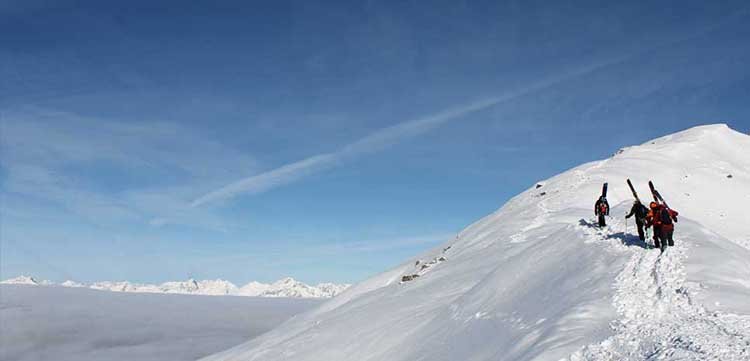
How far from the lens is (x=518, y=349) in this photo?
1311cm

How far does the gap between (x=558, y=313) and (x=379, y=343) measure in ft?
35.8

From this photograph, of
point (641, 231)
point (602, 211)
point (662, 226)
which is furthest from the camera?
point (602, 211)

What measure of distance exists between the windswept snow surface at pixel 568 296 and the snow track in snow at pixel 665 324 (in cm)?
3

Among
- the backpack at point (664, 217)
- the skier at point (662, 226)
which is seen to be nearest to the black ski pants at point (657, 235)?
the skier at point (662, 226)

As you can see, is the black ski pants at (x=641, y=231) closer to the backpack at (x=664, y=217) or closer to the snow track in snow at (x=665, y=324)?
the backpack at (x=664, y=217)

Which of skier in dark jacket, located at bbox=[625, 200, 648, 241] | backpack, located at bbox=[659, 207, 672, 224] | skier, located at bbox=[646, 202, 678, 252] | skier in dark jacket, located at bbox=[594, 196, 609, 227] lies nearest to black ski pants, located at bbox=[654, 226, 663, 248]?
skier, located at bbox=[646, 202, 678, 252]

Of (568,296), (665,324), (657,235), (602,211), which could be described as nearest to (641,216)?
(657,235)

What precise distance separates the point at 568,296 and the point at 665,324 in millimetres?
3958

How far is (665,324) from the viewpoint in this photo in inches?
443

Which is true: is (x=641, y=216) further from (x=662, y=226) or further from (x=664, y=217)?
(x=662, y=226)

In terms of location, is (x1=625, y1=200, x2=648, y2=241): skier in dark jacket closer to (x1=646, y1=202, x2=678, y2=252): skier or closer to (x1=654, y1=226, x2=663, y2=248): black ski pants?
(x1=646, y1=202, x2=678, y2=252): skier

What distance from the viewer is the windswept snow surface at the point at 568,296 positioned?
435 inches

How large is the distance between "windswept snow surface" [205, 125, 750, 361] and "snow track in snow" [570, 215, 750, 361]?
0.03m

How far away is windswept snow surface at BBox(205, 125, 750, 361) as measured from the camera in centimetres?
1105
